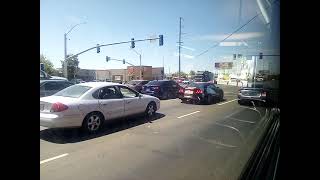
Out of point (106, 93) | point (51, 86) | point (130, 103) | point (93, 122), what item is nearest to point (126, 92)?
point (130, 103)

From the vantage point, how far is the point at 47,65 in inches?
35.1

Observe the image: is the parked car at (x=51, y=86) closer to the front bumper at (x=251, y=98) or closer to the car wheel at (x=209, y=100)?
the car wheel at (x=209, y=100)

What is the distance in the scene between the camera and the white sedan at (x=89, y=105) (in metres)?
1.18

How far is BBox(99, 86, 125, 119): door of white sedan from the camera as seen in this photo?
5.42ft

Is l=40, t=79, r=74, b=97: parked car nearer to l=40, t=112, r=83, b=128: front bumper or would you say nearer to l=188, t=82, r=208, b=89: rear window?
l=40, t=112, r=83, b=128: front bumper

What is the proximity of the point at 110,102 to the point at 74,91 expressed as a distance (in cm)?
53

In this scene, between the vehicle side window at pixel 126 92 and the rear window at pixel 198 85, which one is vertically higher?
the rear window at pixel 198 85

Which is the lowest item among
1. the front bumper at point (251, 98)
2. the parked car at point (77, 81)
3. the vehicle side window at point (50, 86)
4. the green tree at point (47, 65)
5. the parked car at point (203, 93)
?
the front bumper at point (251, 98)

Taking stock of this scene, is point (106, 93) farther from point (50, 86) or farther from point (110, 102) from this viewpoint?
point (50, 86)

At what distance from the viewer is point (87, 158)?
→ 4.49ft

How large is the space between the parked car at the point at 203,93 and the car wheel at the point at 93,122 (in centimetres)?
113

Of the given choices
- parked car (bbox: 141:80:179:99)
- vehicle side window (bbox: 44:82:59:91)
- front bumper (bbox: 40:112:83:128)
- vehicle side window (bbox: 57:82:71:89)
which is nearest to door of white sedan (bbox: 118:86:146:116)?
parked car (bbox: 141:80:179:99)

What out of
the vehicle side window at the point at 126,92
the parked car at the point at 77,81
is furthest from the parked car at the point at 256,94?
the parked car at the point at 77,81
